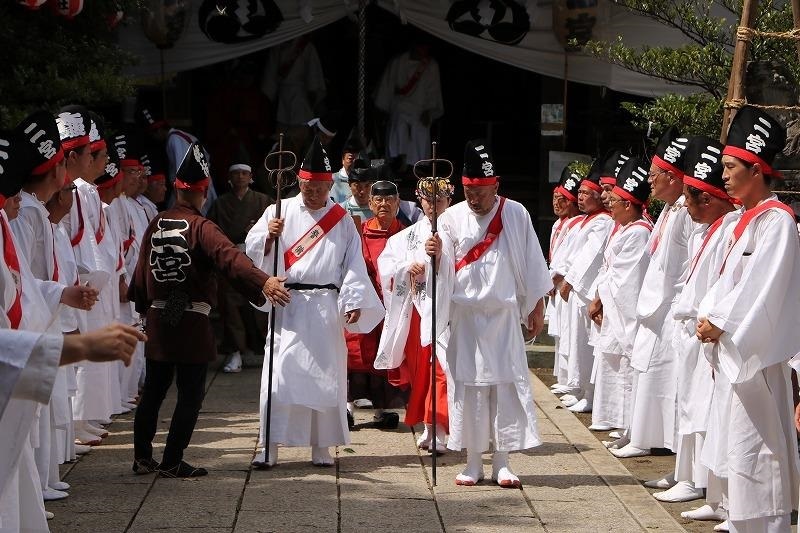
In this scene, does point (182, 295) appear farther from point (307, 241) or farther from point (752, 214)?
point (752, 214)

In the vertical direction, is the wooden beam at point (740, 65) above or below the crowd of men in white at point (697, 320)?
above

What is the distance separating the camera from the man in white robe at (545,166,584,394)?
11.9 meters

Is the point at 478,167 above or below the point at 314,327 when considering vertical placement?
above

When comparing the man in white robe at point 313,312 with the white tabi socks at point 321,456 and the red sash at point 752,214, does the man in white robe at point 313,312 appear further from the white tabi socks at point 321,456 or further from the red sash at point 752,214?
the red sash at point 752,214

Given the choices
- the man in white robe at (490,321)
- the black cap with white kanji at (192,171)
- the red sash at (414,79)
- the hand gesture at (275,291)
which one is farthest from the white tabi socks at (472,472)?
the red sash at (414,79)

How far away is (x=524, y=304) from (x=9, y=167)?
12.3 ft

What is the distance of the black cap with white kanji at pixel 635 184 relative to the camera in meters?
9.66

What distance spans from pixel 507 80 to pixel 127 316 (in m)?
8.94

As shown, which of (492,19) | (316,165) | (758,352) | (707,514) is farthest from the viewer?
(492,19)

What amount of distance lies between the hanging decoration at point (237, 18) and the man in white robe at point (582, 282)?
5636 mm

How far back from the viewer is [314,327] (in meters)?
8.50

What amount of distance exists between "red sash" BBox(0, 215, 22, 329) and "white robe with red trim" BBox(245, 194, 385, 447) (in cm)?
327

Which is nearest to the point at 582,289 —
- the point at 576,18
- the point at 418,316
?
the point at 418,316

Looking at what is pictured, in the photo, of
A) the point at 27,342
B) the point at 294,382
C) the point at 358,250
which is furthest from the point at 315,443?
the point at 27,342
